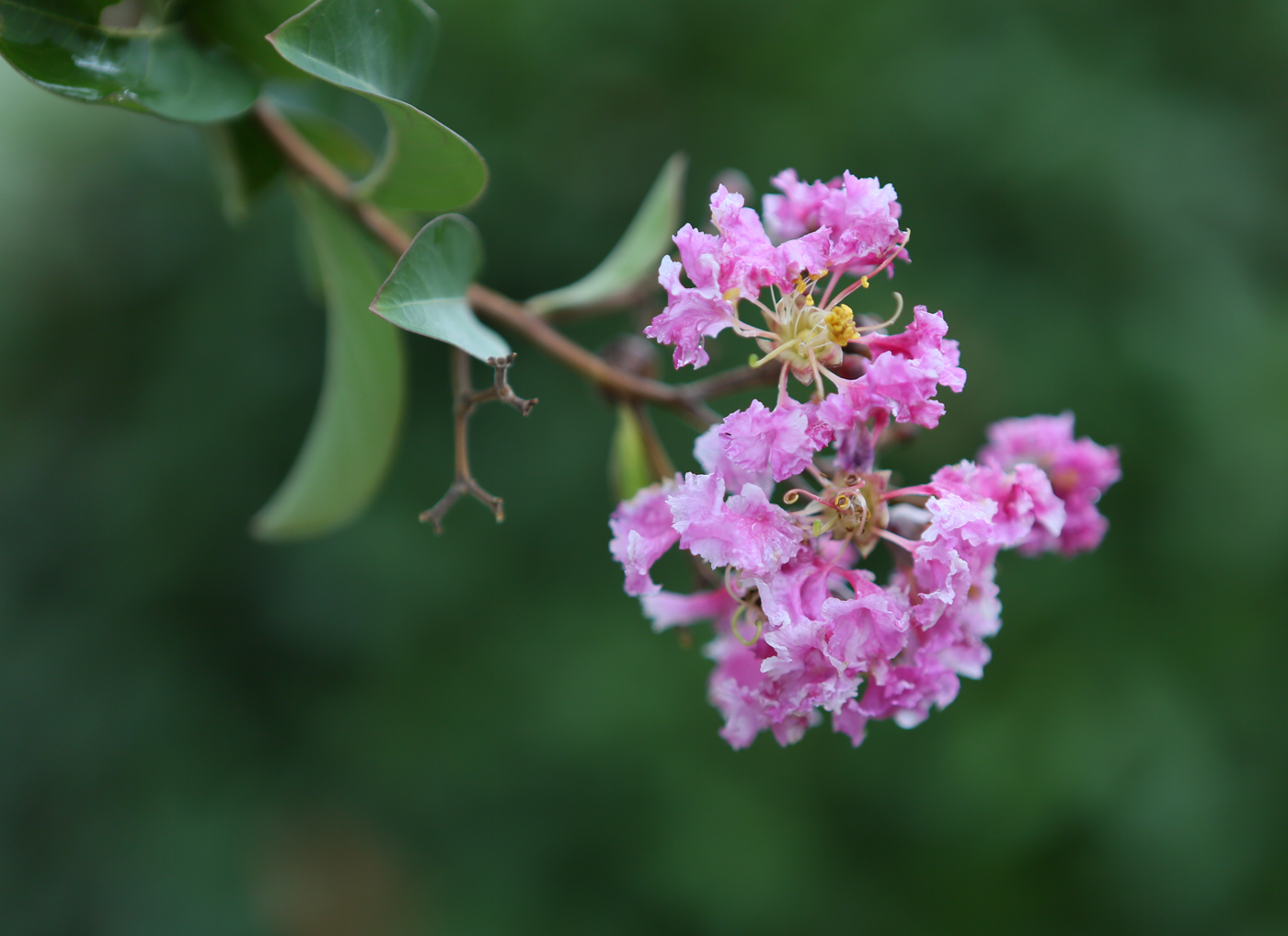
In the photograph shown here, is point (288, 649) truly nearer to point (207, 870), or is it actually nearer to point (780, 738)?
point (207, 870)

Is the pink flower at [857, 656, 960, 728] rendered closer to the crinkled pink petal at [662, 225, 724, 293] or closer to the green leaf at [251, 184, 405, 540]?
the crinkled pink petal at [662, 225, 724, 293]

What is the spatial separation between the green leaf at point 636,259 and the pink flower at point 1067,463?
0.46 metres

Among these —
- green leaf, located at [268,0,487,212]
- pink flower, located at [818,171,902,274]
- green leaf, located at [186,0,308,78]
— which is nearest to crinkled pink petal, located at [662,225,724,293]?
pink flower, located at [818,171,902,274]

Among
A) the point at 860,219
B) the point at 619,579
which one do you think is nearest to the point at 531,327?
the point at 860,219

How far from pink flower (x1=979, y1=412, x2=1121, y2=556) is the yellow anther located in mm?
258

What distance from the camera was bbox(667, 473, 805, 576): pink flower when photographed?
768mm

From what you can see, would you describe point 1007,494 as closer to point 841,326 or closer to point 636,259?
point 841,326

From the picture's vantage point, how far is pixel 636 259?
123 centimetres

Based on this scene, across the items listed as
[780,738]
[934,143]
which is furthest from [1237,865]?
[780,738]

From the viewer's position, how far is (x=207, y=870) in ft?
8.91

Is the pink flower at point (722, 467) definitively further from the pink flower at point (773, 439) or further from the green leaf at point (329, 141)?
the green leaf at point (329, 141)

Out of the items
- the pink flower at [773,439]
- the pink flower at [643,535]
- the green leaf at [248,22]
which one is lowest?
the pink flower at [643,535]

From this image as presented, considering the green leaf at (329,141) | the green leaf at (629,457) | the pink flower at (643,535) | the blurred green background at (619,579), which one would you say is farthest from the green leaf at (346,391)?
the blurred green background at (619,579)

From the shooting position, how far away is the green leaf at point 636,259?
1.16 m
